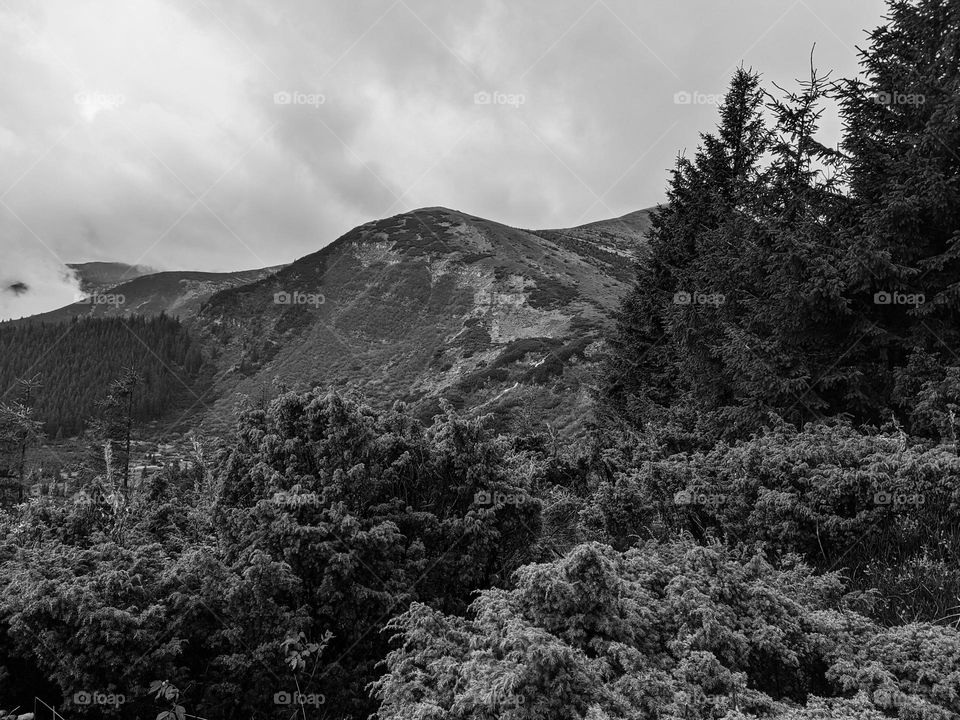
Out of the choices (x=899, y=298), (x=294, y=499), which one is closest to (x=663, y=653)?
(x=294, y=499)

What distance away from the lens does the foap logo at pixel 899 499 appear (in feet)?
16.0

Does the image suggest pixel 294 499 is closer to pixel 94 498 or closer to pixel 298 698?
pixel 298 698

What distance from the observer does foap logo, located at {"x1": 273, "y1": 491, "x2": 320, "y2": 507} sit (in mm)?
5445

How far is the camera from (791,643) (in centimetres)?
348

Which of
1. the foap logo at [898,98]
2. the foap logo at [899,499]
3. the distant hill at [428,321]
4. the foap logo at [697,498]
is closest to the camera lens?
the foap logo at [899,499]

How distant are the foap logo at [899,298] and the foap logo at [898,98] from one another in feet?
11.4

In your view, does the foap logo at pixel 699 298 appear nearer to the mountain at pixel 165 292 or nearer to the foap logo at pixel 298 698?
the foap logo at pixel 298 698

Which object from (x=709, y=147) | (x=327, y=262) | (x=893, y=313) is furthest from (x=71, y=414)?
(x=893, y=313)

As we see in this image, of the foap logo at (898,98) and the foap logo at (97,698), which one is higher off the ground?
the foap logo at (898,98)

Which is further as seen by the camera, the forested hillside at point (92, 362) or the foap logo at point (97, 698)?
the forested hillside at point (92, 362)

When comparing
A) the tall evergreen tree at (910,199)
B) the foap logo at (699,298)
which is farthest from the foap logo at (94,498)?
the foap logo at (699,298)

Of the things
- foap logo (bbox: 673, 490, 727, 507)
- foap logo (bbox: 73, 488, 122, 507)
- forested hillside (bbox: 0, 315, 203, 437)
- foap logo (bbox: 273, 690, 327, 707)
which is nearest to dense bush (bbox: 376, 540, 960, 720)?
foap logo (bbox: 273, 690, 327, 707)

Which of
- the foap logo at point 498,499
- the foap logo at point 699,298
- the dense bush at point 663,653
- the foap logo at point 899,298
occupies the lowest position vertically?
the dense bush at point 663,653

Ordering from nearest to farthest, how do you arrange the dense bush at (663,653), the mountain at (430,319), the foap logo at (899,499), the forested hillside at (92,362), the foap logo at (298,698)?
1. the dense bush at (663,653)
2. the foap logo at (298,698)
3. the foap logo at (899,499)
4. the mountain at (430,319)
5. the forested hillside at (92,362)
